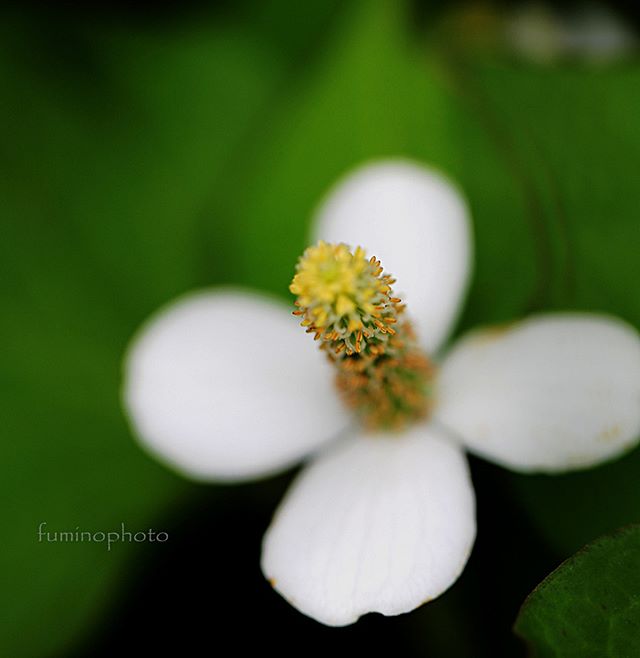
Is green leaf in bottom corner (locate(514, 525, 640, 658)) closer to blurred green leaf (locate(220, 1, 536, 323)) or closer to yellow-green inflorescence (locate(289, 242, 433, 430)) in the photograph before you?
yellow-green inflorescence (locate(289, 242, 433, 430))

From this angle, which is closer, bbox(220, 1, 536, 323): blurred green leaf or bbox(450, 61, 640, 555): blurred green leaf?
bbox(450, 61, 640, 555): blurred green leaf

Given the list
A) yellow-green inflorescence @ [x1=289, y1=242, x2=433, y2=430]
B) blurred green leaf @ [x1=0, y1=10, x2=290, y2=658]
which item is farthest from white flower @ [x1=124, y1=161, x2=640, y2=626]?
blurred green leaf @ [x1=0, y1=10, x2=290, y2=658]

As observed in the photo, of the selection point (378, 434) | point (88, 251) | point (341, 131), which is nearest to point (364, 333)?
point (378, 434)

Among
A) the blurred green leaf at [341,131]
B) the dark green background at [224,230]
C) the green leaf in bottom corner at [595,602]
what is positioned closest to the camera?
the green leaf in bottom corner at [595,602]

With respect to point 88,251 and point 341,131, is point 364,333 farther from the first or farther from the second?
point 88,251

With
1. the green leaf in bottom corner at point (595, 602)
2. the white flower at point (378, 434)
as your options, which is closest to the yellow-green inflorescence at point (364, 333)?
the white flower at point (378, 434)

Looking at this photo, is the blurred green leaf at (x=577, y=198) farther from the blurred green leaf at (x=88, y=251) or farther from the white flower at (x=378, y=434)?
the blurred green leaf at (x=88, y=251)

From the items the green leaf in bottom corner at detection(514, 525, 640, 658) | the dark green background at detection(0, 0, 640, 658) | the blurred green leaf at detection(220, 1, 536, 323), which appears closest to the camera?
the green leaf in bottom corner at detection(514, 525, 640, 658)
